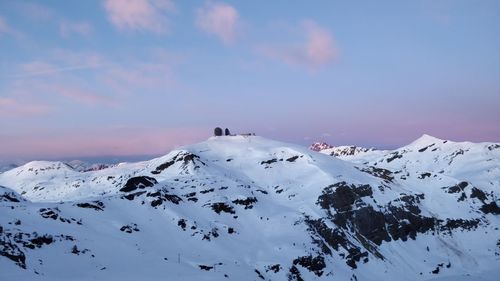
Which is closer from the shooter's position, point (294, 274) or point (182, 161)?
point (294, 274)

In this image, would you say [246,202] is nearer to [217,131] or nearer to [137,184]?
[137,184]

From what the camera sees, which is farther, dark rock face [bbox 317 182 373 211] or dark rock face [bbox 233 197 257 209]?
dark rock face [bbox 317 182 373 211]

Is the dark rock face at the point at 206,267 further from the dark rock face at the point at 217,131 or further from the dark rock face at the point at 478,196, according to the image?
the dark rock face at the point at 217,131

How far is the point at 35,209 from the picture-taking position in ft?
215

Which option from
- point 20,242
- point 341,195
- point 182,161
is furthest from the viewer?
point 182,161

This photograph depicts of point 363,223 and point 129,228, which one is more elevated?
point 129,228

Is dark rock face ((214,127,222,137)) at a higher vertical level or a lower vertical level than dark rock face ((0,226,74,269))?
higher

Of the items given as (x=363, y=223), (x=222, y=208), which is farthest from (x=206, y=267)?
(x=363, y=223)

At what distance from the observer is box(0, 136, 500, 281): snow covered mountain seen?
54188mm

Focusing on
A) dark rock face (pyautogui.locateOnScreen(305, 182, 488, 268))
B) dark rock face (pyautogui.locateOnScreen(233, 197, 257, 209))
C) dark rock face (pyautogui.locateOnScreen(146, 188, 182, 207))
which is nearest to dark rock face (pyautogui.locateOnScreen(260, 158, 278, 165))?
dark rock face (pyautogui.locateOnScreen(305, 182, 488, 268))

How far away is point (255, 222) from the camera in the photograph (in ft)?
316

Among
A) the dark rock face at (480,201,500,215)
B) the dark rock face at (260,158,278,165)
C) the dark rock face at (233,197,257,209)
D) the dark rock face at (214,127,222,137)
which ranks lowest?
the dark rock face at (480,201,500,215)

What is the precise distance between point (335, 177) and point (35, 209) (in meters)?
74.7

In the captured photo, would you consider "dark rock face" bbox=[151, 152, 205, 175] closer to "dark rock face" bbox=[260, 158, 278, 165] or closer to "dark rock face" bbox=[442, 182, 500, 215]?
"dark rock face" bbox=[260, 158, 278, 165]
